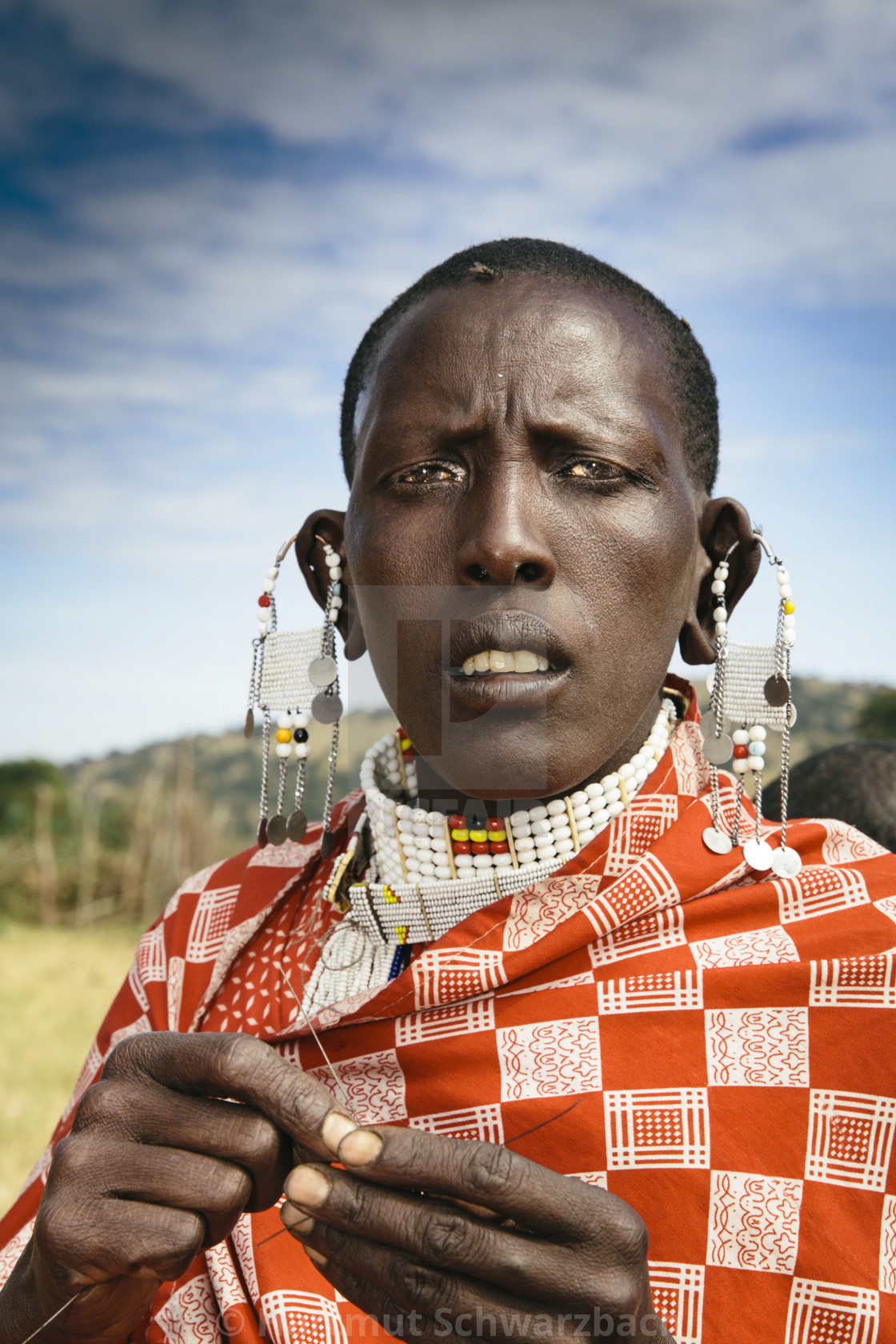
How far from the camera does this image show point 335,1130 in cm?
143

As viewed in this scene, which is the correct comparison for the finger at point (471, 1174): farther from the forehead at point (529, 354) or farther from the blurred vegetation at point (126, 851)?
the blurred vegetation at point (126, 851)

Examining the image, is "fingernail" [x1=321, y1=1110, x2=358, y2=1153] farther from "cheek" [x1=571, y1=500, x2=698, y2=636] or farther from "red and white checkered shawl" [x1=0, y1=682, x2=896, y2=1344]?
"cheek" [x1=571, y1=500, x2=698, y2=636]

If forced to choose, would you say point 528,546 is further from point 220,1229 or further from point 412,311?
point 220,1229

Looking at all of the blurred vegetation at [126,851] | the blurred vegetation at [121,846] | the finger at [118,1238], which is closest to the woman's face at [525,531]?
the finger at [118,1238]

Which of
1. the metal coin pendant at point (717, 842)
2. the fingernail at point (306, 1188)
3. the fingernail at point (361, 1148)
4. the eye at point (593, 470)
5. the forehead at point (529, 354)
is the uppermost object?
the forehead at point (529, 354)

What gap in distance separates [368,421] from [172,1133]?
1400 mm

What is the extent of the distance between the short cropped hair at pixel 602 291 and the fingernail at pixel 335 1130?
142 cm

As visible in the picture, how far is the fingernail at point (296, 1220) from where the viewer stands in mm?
1432

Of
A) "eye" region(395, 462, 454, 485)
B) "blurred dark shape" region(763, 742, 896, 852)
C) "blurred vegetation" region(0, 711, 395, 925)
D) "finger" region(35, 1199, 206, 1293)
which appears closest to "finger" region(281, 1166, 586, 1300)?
"finger" region(35, 1199, 206, 1293)

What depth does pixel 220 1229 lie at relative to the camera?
5.13ft

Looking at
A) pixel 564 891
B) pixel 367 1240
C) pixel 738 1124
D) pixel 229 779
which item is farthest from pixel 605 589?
pixel 229 779

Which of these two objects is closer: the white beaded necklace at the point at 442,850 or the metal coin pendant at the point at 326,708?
the white beaded necklace at the point at 442,850

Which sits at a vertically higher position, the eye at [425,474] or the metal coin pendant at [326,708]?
the eye at [425,474]

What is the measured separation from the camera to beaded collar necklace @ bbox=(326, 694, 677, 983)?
6.91ft
